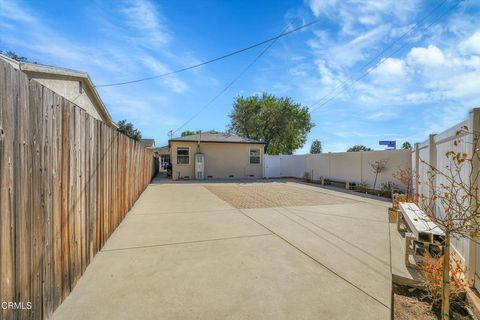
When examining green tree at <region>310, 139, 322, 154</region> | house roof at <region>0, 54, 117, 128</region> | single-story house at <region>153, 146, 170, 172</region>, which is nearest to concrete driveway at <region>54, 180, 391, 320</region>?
house roof at <region>0, 54, 117, 128</region>

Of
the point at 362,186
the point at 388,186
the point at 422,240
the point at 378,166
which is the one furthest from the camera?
the point at 362,186

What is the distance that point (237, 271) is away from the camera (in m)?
3.02

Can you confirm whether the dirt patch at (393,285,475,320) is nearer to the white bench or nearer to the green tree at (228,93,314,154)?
the white bench

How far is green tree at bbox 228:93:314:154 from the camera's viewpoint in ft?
90.7

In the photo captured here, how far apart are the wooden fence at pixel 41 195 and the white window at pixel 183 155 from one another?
541 inches

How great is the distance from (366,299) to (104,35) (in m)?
10.3

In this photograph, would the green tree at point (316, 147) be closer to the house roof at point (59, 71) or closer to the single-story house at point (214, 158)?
the single-story house at point (214, 158)

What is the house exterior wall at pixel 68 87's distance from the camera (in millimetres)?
7354

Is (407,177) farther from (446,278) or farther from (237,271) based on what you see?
(237,271)

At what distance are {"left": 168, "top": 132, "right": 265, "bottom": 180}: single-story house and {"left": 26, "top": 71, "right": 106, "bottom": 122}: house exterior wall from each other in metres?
6.45

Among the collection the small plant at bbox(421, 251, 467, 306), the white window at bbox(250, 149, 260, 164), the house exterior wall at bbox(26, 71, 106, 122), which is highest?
the house exterior wall at bbox(26, 71, 106, 122)

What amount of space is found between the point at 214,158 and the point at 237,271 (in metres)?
14.8

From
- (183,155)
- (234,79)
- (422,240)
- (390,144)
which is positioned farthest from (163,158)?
(422,240)

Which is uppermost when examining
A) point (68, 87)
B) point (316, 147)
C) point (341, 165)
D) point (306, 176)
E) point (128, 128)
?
point (128, 128)
